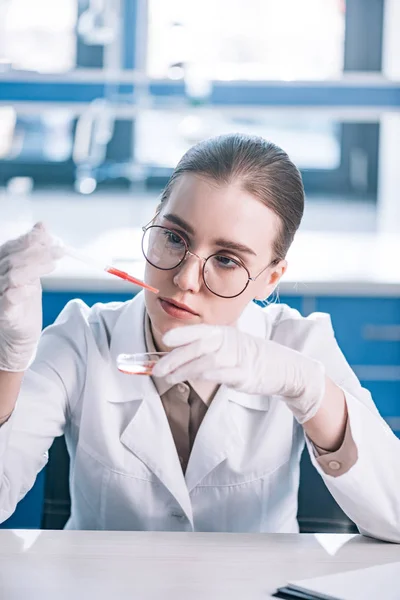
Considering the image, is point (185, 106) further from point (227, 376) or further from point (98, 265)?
point (227, 376)

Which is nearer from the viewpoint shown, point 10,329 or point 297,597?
point 297,597

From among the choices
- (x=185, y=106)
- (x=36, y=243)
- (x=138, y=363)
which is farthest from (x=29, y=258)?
(x=185, y=106)

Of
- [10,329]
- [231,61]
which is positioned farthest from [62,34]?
[10,329]

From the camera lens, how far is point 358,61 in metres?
3.94

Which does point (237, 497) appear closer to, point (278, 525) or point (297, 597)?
point (278, 525)

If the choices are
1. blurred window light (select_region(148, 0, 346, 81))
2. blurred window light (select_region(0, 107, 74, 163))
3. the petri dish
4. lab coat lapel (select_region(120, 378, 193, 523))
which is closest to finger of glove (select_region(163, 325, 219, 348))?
the petri dish

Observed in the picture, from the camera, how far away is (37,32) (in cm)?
372

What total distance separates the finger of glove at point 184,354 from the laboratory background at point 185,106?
1.67 metres

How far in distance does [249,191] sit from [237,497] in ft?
1.93

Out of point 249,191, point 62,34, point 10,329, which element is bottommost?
point 10,329

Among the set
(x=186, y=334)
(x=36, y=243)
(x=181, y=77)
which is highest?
(x=181, y=77)

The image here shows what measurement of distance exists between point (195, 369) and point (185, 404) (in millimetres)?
413

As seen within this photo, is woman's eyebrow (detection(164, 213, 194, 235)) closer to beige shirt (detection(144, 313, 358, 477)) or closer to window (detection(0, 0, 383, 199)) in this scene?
beige shirt (detection(144, 313, 358, 477))

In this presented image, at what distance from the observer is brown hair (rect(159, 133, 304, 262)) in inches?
64.7
